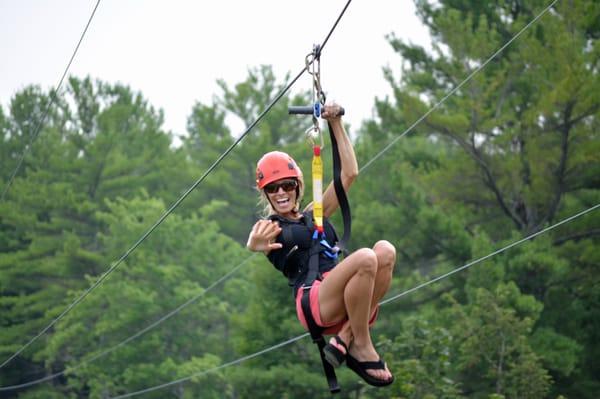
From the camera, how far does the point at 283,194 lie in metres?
6.05

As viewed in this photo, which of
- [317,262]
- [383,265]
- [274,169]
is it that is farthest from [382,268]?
[274,169]

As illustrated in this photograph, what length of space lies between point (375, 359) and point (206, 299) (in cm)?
2590

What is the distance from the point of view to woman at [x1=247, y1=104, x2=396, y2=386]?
575 cm

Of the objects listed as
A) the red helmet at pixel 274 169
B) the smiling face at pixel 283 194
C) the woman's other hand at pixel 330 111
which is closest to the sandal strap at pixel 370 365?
the smiling face at pixel 283 194

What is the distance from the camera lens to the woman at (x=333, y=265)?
575 cm

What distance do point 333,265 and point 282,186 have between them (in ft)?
1.62

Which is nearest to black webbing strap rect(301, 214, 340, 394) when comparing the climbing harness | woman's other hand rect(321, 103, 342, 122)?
the climbing harness

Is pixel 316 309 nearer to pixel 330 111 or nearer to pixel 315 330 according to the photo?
pixel 315 330

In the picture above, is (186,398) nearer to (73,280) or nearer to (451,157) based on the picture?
(73,280)

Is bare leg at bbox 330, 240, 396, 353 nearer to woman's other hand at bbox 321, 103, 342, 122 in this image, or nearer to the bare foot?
the bare foot

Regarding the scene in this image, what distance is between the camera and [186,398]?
3098cm

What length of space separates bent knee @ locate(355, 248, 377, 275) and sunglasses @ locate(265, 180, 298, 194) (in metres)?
0.59

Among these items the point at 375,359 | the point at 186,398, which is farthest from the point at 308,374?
the point at 375,359

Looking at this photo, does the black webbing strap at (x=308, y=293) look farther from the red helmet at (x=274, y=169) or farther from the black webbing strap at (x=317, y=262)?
the red helmet at (x=274, y=169)
